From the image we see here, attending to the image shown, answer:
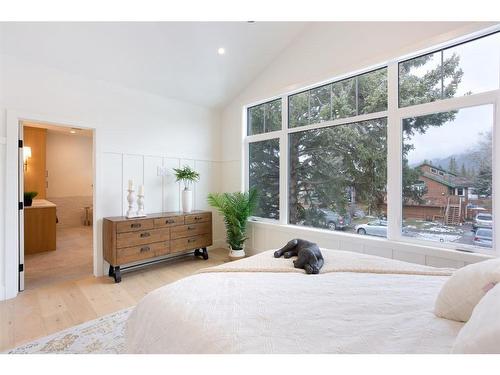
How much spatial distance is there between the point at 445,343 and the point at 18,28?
13.4 feet

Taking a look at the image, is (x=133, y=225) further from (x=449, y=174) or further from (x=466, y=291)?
(x=449, y=174)

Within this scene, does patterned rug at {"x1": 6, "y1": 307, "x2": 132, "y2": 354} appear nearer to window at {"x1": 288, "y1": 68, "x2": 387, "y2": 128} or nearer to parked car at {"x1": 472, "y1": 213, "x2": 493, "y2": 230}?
parked car at {"x1": 472, "y1": 213, "x2": 493, "y2": 230}

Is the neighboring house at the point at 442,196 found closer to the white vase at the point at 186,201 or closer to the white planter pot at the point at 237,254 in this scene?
the white planter pot at the point at 237,254

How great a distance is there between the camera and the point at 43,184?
19.9 ft

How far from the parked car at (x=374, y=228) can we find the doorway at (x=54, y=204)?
3.62 metres

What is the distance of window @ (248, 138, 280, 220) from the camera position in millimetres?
4047

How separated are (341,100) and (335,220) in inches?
61.4

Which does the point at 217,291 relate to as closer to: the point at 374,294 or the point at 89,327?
the point at 374,294

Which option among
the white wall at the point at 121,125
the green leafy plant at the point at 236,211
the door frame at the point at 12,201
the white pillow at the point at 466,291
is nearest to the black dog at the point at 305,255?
the white pillow at the point at 466,291

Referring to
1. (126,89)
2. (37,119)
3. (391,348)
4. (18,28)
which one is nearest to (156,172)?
(126,89)

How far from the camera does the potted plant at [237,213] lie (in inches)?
154

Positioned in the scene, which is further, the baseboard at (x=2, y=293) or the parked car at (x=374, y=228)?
the parked car at (x=374, y=228)

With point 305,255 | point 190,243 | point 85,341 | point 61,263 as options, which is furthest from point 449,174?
point 61,263

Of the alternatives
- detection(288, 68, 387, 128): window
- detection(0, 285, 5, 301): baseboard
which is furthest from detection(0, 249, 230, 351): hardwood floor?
detection(288, 68, 387, 128): window
